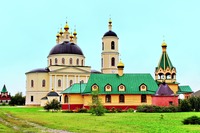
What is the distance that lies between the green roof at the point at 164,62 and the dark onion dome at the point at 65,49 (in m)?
30.8

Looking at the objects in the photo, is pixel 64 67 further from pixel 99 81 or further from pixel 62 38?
pixel 99 81

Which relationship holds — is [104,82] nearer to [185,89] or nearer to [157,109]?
[157,109]

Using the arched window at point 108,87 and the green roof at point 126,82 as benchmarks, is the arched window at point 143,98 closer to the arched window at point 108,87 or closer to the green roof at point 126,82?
the green roof at point 126,82

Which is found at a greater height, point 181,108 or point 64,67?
point 64,67

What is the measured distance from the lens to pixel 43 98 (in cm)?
7981

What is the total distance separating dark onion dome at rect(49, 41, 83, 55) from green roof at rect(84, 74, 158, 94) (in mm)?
28542

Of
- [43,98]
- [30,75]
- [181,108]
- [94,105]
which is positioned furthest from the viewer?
[30,75]

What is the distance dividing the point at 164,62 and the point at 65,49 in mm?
32172

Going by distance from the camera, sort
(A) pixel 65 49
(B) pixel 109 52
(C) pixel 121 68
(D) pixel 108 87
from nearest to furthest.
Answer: (D) pixel 108 87 → (C) pixel 121 68 → (B) pixel 109 52 → (A) pixel 65 49

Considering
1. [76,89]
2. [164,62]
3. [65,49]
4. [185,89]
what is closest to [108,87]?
[76,89]

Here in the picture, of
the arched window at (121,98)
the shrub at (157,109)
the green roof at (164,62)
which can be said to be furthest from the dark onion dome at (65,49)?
the shrub at (157,109)

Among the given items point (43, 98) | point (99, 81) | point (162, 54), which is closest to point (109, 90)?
point (99, 81)

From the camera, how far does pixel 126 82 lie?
186 ft

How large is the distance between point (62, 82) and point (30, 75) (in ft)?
27.6
